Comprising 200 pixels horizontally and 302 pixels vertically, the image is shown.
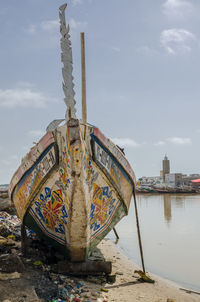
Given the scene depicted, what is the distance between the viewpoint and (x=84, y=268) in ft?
17.5

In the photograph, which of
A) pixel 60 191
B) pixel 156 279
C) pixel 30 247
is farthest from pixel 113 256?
pixel 60 191

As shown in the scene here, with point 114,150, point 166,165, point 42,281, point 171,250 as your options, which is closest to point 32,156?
point 114,150

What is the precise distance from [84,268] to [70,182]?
1896 mm

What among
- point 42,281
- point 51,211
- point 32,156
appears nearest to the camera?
point 42,281

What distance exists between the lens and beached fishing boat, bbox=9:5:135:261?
4.41 metres

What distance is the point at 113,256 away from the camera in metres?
7.98

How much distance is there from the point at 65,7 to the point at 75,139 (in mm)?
1926

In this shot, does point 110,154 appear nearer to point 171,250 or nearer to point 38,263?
point 38,263

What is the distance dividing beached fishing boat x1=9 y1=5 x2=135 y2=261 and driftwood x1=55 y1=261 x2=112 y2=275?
13 centimetres

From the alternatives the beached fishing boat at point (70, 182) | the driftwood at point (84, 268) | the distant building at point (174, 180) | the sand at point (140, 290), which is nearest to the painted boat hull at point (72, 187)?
the beached fishing boat at point (70, 182)

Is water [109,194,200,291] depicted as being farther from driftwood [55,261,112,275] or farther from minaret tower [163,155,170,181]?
minaret tower [163,155,170,181]

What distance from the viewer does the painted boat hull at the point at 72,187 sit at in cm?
456

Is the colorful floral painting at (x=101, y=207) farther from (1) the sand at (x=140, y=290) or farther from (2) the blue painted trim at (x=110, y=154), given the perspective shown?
(1) the sand at (x=140, y=290)

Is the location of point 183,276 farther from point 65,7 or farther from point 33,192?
point 65,7
